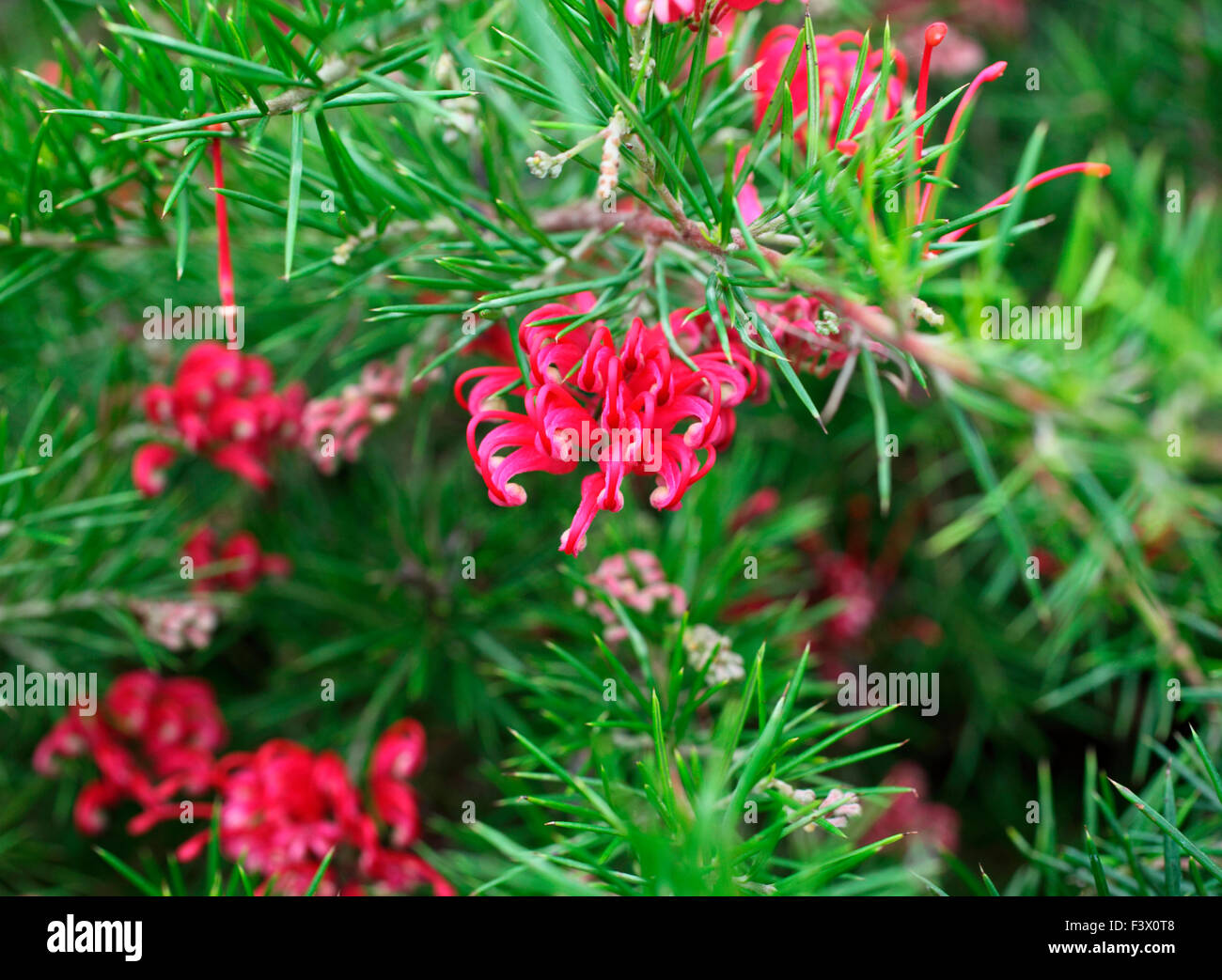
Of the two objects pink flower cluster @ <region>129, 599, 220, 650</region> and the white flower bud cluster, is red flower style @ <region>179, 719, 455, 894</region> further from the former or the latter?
the white flower bud cluster

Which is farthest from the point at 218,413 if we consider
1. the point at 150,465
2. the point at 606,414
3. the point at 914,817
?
the point at 914,817

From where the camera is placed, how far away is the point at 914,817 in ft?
2.25

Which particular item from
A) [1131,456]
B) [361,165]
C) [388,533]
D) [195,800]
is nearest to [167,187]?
[361,165]

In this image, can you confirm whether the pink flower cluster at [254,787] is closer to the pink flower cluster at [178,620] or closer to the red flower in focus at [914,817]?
the pink flower cluster at [178,620]

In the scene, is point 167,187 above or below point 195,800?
above

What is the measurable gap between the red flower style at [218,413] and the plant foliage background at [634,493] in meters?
0.02

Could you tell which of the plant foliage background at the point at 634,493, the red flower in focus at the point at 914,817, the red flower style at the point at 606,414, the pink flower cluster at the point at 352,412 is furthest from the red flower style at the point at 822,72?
the red flower in focus at the point at 914,817

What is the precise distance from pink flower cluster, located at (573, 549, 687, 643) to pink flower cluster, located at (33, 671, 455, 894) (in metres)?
0.15

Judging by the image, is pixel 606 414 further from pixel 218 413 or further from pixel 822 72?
pixel 218 413

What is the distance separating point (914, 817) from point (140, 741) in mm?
591

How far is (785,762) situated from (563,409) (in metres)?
0.20

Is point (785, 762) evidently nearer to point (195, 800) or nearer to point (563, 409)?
point (563, 409)

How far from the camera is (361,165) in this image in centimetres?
43
